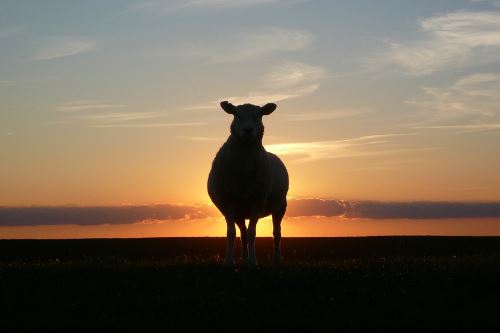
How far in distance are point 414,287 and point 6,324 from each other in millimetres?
7018

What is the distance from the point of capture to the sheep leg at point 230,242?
17.7m

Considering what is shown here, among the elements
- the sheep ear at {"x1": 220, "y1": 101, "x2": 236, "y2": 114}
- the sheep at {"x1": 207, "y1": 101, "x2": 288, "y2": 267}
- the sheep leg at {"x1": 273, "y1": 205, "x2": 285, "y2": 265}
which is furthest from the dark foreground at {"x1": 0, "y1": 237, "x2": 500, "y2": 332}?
the sheep leg at {"x1": 273, "y1": 205, "x2": 285, "y2": 265}

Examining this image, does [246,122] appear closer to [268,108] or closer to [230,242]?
[268,108]

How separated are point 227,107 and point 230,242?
3.13 m

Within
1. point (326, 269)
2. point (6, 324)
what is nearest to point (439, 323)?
Result: point (326, 269)

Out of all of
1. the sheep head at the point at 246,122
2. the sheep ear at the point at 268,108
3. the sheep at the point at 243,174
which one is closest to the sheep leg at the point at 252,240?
the sheep at the point at 243,174

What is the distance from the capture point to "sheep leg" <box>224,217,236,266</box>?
1769 cm

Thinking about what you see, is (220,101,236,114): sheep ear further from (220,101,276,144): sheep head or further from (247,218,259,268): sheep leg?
(247,218,259,268): sheep leg

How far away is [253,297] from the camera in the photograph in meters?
13.2

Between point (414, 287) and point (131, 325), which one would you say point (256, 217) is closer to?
point (414, 287)

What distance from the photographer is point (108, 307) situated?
12703mm

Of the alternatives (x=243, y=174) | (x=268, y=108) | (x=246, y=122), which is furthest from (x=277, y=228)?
(x=246, y=122)

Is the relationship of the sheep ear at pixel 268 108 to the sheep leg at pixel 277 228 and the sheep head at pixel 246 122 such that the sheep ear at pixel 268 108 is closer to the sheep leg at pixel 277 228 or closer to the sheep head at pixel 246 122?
the sheep head at pixel 246 122

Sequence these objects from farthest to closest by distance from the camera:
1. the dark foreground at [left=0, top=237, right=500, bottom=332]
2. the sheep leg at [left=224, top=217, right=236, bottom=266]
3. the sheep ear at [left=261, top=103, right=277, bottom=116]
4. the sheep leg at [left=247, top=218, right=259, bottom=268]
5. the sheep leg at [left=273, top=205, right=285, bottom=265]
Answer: the sheep leg at [left=273, top=205, right=285, bottom=265], the sheep ear at [left=261, top=103, right=277, bottom=116], the sheep leg at [left=224, top=217, right=236, bottom=266], the sheep leg at [left=247, top=218, right=259, bottom=268], the dark foreground at [left=0, top=237, right=500, bottom=332]
